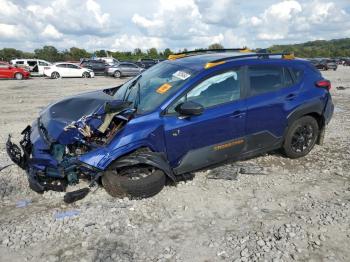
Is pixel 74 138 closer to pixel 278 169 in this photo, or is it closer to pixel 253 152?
pixel 253 152

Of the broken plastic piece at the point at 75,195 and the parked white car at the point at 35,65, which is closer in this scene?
the broken plastic piece at the point at 75,195

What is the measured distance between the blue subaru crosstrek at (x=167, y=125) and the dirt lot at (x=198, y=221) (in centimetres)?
30

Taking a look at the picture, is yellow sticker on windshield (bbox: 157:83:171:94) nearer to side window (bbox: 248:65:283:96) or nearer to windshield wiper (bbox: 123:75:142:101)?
windshield wiper (bbox: 123:75:142:101)

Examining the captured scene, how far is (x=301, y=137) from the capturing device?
611 cm

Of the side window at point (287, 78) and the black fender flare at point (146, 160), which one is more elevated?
the side window at point (287, 78)

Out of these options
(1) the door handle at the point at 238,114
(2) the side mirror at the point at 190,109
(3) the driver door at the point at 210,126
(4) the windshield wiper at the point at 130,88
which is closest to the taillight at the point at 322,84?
(3) the driver door at the point at 210,126

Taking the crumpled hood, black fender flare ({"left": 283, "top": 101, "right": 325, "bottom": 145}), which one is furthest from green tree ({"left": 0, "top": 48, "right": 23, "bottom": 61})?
black fender flare ({"left": 283, "top": 101, "right": 325, "bottom": 145})

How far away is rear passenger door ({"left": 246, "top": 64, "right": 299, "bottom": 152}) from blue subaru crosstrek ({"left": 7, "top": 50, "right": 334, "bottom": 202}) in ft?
0.05

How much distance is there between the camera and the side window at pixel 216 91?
488cm

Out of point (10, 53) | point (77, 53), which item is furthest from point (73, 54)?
point (10, 53)

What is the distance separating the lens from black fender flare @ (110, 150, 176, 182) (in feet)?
14.7

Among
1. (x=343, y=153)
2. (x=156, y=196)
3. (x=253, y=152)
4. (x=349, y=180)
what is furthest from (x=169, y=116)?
(x=343, y=153)

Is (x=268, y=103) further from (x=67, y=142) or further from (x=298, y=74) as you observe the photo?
(x=67, y=142)

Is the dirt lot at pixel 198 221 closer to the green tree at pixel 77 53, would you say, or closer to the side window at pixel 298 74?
the side window at pixel 298 74
